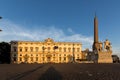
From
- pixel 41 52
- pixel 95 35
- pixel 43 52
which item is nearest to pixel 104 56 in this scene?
pixel 95 35

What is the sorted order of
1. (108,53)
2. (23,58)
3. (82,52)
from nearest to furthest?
(108,53) < (23,58) < (82,52)

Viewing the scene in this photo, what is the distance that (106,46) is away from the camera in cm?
6600

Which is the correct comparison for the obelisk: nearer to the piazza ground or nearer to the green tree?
the piazza ground

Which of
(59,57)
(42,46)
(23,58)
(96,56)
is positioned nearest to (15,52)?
(23,58)

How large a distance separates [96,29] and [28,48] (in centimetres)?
6132

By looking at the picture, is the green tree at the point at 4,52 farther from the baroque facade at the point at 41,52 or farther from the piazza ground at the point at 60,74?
the piazza ground at the point at 60,74

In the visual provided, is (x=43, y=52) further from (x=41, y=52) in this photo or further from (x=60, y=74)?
(x=60, y=74)

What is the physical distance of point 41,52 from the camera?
119 meters

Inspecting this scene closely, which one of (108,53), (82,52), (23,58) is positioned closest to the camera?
(108,53)

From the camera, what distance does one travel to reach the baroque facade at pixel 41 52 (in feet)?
385

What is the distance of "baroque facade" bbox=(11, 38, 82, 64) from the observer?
117 metres

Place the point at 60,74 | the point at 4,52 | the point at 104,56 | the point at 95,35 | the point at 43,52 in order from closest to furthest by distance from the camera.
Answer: the point at 60,74, the point at 104,56, the point at 95,35, the point at 4,52, the point at 43,52

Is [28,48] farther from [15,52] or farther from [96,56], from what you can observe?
[96,56]

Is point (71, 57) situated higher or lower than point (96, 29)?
lower
